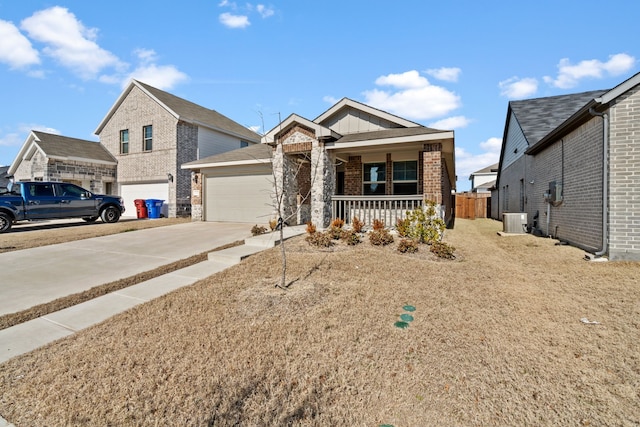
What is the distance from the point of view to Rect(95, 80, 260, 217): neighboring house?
16.5 metres

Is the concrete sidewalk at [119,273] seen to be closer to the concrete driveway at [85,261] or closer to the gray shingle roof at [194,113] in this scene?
the concrete driveway at [85,261]

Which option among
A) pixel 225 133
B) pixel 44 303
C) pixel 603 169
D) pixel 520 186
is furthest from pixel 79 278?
pixel 520 186

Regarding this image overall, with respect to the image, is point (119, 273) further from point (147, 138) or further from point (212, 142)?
point (147, 138)

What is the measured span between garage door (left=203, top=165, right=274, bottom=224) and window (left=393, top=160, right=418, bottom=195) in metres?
5.26

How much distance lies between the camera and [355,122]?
12398 mm

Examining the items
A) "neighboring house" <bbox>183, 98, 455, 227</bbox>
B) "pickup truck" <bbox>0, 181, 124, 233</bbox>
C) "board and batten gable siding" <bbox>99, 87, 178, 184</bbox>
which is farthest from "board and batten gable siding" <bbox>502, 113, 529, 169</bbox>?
"pickup truck" <bbox>0, 181, 124, 233</bbox>

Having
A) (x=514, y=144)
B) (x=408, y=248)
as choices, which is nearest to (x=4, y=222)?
(x=408, y=248)

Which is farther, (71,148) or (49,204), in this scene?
(71,148)

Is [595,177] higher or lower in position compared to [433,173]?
lower

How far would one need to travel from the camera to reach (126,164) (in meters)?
18.3

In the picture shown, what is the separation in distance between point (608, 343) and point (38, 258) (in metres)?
10.4

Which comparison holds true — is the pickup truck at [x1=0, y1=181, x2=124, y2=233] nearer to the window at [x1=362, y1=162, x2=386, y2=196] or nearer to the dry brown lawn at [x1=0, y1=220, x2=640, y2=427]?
the dry brown lawn at [x1=0, y1=220, x2=640, y2=427]

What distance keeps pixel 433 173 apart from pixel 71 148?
20.9m

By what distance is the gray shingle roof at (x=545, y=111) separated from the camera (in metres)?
13.4
